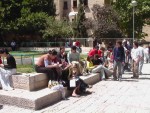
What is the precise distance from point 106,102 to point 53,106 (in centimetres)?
180

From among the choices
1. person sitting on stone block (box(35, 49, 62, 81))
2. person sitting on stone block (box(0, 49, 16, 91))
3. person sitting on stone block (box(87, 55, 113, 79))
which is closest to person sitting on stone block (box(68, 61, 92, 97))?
person sitting on stone block (box(35, 49, 62, 81))

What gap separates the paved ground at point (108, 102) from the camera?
10062mm

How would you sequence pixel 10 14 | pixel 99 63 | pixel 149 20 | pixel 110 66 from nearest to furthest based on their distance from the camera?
pixel 99 63, pixel 110 66, pixel 10 14, pixel 149 20

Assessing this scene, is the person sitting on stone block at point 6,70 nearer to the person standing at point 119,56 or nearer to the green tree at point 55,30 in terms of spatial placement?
the person standing at point 119,56

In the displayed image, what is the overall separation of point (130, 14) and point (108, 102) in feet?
126

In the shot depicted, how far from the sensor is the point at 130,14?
1902 inches

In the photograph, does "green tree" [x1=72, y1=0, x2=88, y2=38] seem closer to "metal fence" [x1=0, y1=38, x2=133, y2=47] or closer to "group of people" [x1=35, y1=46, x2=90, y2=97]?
"metal fence" [x1=0, y1=38, x2=133, y2=47]

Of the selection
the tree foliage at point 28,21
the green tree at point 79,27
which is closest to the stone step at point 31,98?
the tree foliage at point 28,21

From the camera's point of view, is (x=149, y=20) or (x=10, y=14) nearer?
(x=10, y=14)

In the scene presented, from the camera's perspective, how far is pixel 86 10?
182ft

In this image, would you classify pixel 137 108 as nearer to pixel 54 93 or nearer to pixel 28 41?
pixel 54 93

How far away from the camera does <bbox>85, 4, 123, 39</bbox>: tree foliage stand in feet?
145

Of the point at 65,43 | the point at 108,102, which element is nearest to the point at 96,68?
the point at 108,102

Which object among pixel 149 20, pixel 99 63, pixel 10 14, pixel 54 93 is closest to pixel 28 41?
pixel 10 14
